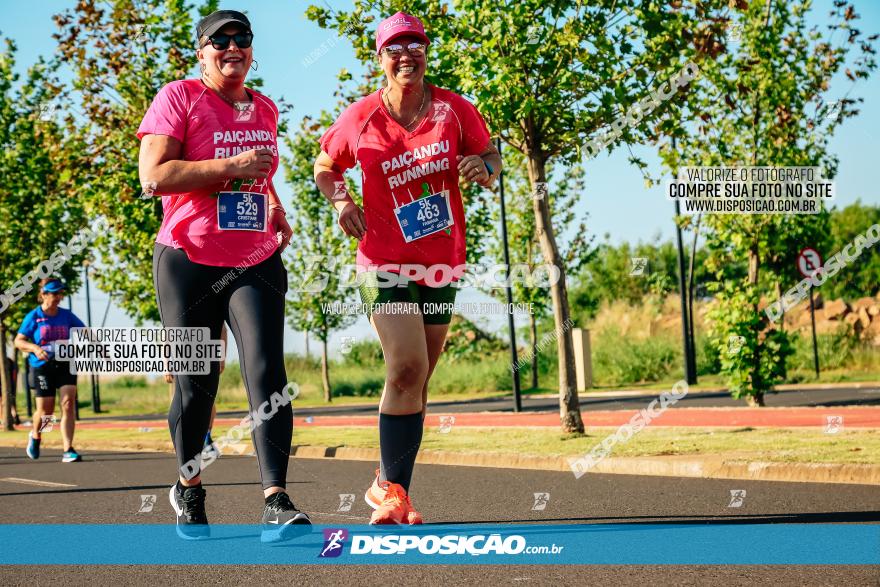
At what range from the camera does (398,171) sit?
5.25 metres

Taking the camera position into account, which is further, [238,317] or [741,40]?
[741,40]

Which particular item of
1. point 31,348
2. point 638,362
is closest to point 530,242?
point 638,362

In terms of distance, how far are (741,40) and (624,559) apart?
1442 centimetres

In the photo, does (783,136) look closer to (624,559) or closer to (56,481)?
(56,481)

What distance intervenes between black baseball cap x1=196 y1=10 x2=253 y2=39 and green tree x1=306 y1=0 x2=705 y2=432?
20.0 feet

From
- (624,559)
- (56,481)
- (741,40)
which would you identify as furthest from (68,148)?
(624,559)

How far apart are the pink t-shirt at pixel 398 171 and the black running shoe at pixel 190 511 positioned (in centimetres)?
142

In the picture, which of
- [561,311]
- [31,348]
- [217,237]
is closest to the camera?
[217,237]

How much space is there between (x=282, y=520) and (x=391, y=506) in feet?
2.21

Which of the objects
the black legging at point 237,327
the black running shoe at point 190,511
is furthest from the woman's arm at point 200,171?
the black running shoe at point 190,511

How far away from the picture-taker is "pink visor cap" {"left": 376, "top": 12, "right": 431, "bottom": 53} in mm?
5152

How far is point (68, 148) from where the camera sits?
55.6ft

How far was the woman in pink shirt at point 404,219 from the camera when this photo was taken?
5.17 meters

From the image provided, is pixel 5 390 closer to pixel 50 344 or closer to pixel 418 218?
pixel 50 344
